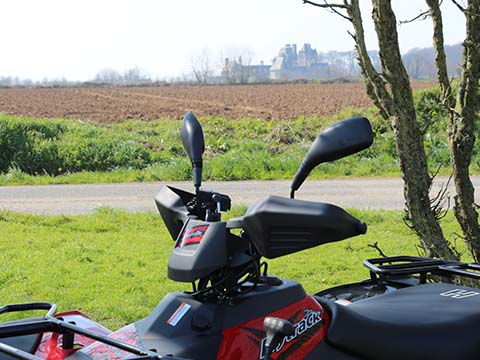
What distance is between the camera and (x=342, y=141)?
7.14 ft

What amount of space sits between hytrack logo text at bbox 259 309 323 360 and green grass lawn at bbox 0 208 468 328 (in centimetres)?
353

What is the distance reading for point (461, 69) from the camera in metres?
4.99

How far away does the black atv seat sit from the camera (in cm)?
232

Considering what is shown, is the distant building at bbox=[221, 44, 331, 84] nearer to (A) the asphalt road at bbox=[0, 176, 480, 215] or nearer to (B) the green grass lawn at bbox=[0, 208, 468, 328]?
(A) the asphalt road at bbox=[0, 176, 480, 215]

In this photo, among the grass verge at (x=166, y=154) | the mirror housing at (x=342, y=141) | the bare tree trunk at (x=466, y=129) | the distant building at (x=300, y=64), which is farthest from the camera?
the distant building at (x=300, y=64)

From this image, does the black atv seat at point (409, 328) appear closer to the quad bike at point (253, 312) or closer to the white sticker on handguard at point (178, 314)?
the quad bike at point (253, 312)

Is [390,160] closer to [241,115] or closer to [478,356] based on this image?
[241,115]

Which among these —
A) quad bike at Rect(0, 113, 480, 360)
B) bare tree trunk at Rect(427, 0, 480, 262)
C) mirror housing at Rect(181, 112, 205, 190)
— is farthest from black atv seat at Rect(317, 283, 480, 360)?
bare tree trunk at Rect(427, 0, 480, 262)

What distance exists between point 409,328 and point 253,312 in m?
0.59

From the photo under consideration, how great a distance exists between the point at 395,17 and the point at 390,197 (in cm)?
821

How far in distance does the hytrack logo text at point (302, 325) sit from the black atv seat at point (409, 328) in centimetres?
6

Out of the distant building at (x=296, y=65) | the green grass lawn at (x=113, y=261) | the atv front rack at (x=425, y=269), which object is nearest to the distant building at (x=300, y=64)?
the distant building at (x=296, y=65)

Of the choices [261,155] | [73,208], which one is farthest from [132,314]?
[261,155]

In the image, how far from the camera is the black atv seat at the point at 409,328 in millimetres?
2324
